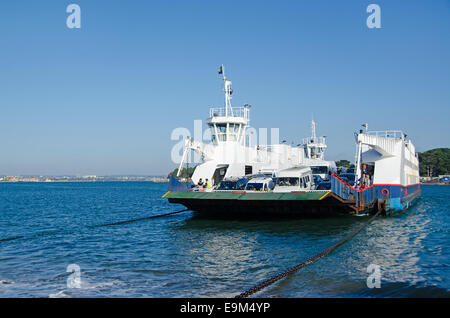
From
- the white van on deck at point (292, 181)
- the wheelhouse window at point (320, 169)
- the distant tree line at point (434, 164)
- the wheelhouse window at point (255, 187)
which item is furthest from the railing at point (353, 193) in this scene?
the distant tree line at point (434, 164)

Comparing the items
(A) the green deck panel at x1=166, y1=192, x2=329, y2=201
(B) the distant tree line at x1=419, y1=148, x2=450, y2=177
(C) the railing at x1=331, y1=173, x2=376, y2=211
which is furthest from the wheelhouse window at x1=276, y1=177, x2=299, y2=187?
(B) the distant tree line at x1=419, y1=148, x2=450, y2=177

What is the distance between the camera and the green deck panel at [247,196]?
843 inches

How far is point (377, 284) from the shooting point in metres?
10.5

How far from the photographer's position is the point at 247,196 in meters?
22.8

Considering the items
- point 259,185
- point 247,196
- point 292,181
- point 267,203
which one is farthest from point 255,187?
point 267,203

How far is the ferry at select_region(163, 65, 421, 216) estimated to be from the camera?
22516mm

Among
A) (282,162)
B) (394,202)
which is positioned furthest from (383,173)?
(282,162)

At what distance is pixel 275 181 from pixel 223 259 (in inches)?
496

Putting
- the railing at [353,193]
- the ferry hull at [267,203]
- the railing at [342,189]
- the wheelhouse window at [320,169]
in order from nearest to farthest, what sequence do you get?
1. the railing at [342,189]
2. the railing at [353,193]
3. the ferry hull at [267,203]
4. the wheelhouse window at [320,169]

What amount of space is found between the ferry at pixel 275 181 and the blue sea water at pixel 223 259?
133 cm

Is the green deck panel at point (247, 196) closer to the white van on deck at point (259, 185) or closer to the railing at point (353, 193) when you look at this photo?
the railing at point (353, 193)

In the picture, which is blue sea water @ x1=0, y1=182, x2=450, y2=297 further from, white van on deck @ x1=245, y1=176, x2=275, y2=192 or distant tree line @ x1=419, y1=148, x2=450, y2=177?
distant tree line @ x1=419, y1=148, x2=450, y2=177

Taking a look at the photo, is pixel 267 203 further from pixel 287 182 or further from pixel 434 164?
pixel 434 164
